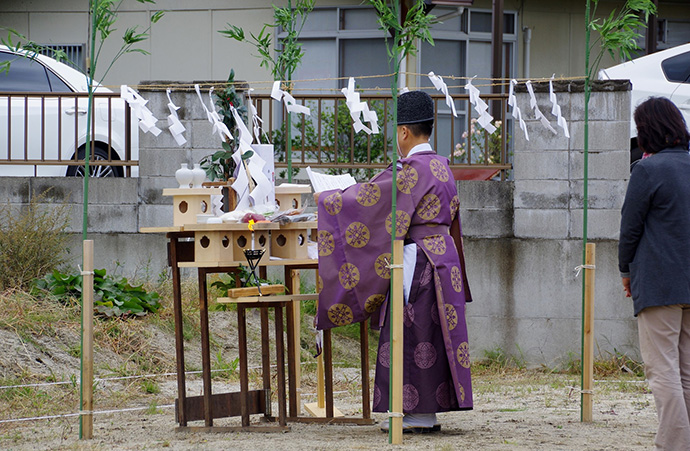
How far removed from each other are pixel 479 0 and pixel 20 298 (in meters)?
7.84

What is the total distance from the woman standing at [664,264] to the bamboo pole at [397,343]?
3.60ft

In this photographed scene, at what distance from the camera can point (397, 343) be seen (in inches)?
170

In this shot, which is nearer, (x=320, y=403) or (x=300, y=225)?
(x=300, y=225)

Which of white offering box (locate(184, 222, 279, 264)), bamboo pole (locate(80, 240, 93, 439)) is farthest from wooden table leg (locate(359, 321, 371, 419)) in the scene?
bamboo pole (locate(80, 240, 93, 439))

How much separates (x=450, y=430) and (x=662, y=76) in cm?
526

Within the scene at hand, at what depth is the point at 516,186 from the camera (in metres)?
7.79

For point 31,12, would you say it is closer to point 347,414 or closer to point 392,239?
point 347,414

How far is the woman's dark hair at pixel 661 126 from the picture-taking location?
4.08 meters

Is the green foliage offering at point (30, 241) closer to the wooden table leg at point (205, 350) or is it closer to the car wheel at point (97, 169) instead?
the car wheel at point (97, 169)

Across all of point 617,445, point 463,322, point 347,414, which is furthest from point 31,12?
point 617,445

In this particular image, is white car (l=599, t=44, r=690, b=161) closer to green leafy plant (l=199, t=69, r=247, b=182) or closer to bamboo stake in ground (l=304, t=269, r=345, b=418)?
bamboo stake in ground (l=304, t=269, r=345, b=418)

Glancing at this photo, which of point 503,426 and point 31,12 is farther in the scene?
point 31,12

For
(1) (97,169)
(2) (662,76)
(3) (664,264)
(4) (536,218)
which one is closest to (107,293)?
(1) (97,169)

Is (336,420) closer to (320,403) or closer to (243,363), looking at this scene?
(320,403)
